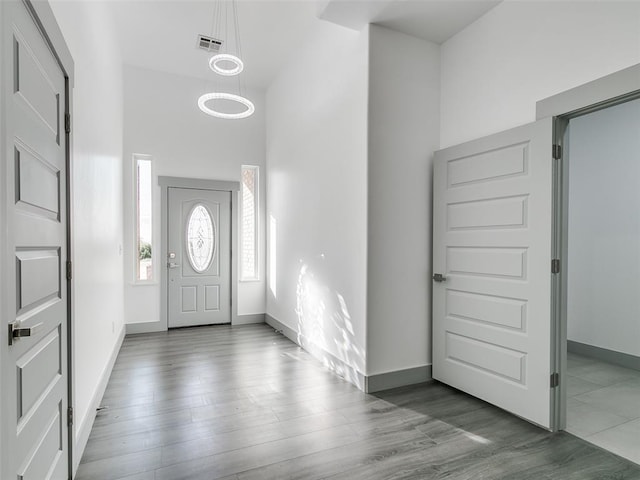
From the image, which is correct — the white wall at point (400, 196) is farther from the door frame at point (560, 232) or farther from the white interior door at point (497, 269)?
the door frame at point (560, 232)

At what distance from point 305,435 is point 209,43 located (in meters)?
4.35

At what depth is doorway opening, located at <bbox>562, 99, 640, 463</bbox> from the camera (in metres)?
3.72

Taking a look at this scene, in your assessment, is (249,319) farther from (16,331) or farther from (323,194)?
(16,331)

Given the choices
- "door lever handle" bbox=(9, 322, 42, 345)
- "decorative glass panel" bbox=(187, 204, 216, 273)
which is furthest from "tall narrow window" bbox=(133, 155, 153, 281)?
"door lever handle" bbox=(9, 322, 42, 345)

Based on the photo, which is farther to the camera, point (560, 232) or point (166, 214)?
point (166, 214)

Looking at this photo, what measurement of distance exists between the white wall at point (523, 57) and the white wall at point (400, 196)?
0.83 feet

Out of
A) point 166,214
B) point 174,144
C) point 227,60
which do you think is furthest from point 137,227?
point 227,60

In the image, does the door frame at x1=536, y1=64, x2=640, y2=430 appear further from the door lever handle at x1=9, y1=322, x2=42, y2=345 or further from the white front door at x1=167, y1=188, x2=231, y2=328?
the white front door at x1=167, y1=188, x2=231, y2=328

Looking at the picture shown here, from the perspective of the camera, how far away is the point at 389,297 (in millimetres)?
3322

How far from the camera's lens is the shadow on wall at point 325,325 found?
11.3 ft

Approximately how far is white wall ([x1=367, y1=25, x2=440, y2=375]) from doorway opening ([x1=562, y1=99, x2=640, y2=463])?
1376 mm

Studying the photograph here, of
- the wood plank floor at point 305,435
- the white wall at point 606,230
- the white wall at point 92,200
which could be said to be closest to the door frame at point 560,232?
the wood plank floor at point 305,435

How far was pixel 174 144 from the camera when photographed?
17.9ft

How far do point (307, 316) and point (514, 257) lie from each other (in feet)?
8.15
